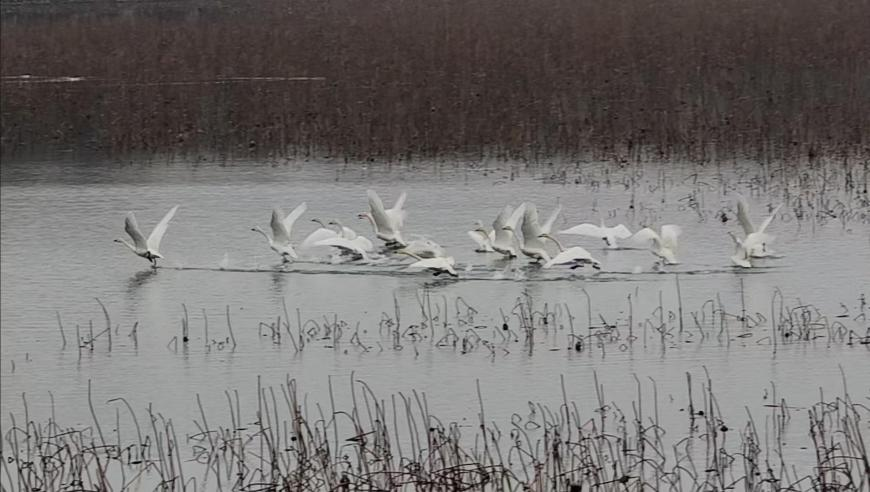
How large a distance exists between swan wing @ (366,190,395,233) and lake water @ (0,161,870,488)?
466 millimetres

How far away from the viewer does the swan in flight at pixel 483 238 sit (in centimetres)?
1031

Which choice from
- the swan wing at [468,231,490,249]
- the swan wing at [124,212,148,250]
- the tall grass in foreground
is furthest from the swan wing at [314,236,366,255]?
the tall grass in foreground

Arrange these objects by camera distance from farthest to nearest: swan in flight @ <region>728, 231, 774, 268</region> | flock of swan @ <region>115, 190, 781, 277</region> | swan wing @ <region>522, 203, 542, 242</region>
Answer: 1. swan wing @ <region>522, 203, 542, 242</region>
2. flock of swan @ <region>115, 190, 781, 277</region>
3. swan in flight @ <region>728, 231, 774, 268</region>

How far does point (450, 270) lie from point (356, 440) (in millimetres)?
3723

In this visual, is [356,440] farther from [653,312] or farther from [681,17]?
[681,17]

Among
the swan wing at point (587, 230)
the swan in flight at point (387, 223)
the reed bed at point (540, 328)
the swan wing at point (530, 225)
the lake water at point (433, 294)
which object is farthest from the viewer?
the swan in flight at point (387, 223)

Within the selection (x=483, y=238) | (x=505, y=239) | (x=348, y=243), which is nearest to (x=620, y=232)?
(x=505, y=239)

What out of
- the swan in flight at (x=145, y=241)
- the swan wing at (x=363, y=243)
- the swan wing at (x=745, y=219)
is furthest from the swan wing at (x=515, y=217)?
the swan in flight at (x=145, y=241)

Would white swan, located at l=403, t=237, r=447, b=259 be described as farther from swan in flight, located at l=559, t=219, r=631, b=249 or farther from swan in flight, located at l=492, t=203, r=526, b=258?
swan in flight, located at l=559, t=219, r=631, b=249

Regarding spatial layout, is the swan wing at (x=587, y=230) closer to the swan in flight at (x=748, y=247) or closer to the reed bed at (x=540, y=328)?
the swan in flight at (x=748, y=247)

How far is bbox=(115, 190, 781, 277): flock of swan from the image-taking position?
9.76 m

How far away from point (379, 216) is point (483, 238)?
0.73 m

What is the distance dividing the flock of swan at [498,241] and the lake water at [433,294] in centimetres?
11

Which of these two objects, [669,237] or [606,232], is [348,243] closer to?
[606,232]
